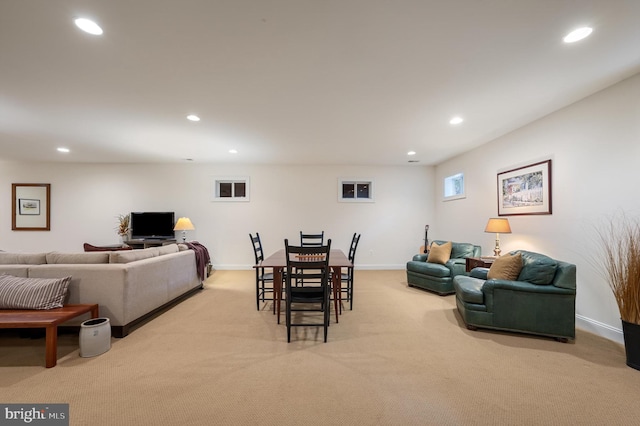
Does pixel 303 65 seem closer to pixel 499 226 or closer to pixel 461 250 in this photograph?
pixel 499 226

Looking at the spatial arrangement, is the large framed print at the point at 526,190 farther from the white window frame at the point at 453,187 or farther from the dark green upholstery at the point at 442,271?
the white window frame at the point at 453,187

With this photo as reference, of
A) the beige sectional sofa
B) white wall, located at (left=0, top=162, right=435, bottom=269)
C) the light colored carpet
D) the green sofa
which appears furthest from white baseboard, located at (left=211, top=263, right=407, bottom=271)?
the green sofa

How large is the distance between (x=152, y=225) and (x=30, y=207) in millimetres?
3025

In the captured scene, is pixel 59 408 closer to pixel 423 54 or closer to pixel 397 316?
pixel 397 316

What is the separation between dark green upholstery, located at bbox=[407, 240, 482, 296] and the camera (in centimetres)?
439

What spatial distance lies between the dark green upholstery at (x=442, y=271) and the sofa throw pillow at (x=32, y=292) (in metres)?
4.85

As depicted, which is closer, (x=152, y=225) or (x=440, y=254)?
(x=440, y=254)

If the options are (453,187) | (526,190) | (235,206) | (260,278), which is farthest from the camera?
(235,206)

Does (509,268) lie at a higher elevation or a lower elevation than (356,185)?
lower

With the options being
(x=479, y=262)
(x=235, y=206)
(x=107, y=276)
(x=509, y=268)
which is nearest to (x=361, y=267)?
(x=479, y=262)

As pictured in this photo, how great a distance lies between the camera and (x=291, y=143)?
15.7ft

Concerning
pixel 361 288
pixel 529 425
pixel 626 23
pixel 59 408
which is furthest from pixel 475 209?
pixel 59 408

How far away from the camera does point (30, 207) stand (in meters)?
6.37

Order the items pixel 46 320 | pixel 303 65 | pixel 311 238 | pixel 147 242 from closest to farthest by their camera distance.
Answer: pixel 46 320 < pixel 303 65 < pixel 311 238 < pixel 147 242
